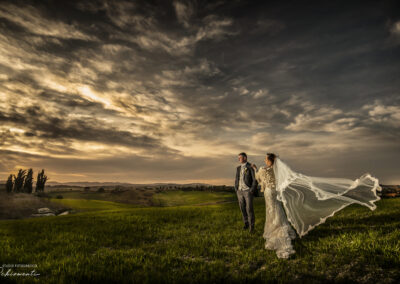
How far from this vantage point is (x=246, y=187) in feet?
35.7

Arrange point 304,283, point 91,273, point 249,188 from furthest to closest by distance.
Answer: point 249,188 < point 91,273 < point 304,283

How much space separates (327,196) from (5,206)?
76.9 m

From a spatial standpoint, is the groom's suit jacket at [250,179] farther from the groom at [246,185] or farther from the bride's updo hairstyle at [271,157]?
the bride's updo hairstyle at [271,157]

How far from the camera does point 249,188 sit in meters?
10.8

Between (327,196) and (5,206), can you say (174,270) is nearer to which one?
(327,196)

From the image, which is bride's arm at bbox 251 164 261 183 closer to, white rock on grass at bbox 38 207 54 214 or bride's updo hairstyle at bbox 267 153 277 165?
bride's updo hairstyle at bbox 267 153 277 165

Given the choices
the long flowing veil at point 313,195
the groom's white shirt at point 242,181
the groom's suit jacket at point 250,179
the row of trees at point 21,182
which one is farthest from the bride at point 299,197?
the row of trees at point 21,182

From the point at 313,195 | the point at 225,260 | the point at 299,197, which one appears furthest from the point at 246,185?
the point at 225,260

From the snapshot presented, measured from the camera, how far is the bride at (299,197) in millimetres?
8438

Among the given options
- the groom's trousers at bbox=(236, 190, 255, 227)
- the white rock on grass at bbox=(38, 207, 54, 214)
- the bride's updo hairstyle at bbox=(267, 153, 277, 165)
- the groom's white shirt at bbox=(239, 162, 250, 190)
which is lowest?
the white rock on grass at bbox=(38, 207, 54, 214)

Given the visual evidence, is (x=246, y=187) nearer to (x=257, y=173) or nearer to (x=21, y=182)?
(x=257, y=173)

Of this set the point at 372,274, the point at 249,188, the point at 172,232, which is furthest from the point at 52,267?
the point at 372,274

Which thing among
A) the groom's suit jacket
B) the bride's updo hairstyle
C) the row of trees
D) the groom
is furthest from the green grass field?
the row of trees

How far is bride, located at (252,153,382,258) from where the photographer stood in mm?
8438
